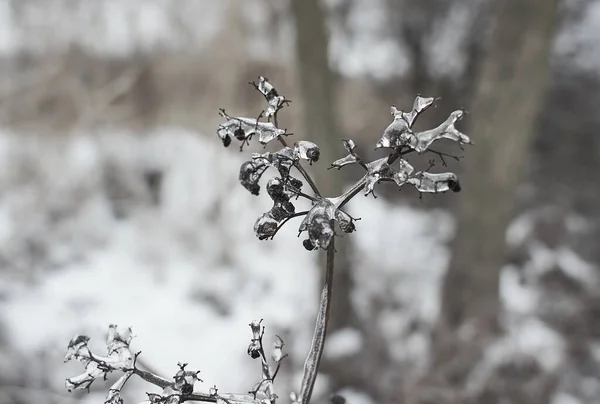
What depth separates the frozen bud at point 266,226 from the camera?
316 mm

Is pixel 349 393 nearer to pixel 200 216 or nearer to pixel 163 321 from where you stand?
pixel 163 321

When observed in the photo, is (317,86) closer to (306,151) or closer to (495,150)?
(495,150)

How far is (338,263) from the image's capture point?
234cm

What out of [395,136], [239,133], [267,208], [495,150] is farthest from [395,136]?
[267,208]

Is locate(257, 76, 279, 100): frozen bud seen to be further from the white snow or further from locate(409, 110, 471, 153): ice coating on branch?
the white snow

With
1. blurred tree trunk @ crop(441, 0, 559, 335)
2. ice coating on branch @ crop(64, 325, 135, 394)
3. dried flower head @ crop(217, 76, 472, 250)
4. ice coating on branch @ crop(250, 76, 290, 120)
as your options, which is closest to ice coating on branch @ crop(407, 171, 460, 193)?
dried flower head @ crop(217, 76, 472, 250)

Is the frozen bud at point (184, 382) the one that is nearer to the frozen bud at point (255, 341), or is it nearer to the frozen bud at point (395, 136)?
the frozen bud at point (255, 341)

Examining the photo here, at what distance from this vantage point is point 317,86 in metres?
2.11

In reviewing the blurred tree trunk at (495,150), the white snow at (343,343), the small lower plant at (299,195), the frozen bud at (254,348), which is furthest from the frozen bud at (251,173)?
the white snow at (343,343)

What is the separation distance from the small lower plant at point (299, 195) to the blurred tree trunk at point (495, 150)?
Result: 1.69 m

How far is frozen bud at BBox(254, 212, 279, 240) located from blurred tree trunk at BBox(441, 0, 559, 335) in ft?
5.68

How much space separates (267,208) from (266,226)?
9.00 ft

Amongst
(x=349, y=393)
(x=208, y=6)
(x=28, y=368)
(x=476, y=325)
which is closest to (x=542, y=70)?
(x=476, y=325)

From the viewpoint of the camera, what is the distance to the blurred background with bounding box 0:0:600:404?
2186 mm
